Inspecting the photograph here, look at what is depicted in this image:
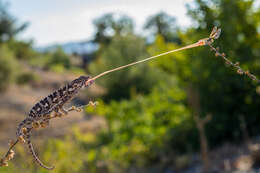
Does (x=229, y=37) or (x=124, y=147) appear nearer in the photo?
(x=229, y=37)

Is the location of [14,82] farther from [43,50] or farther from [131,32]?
[43,50]

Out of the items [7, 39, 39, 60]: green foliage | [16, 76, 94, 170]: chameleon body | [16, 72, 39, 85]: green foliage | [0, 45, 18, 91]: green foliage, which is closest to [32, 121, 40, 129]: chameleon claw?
[16, 76, 94, 170]: chameleon body

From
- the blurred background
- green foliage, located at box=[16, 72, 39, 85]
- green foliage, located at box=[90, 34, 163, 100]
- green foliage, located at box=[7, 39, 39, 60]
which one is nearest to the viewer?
the blurred background

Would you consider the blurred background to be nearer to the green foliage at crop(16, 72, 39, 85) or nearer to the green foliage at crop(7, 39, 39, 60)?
the green foliage at crop(16, 72, 39, 85)

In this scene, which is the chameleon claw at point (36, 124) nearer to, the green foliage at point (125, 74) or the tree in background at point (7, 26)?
the green foliage at point (125, 74)

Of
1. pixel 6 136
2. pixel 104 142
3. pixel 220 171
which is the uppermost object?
pixel 6 136

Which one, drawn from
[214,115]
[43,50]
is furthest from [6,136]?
[43,50]

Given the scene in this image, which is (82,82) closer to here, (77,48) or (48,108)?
(48,108)
